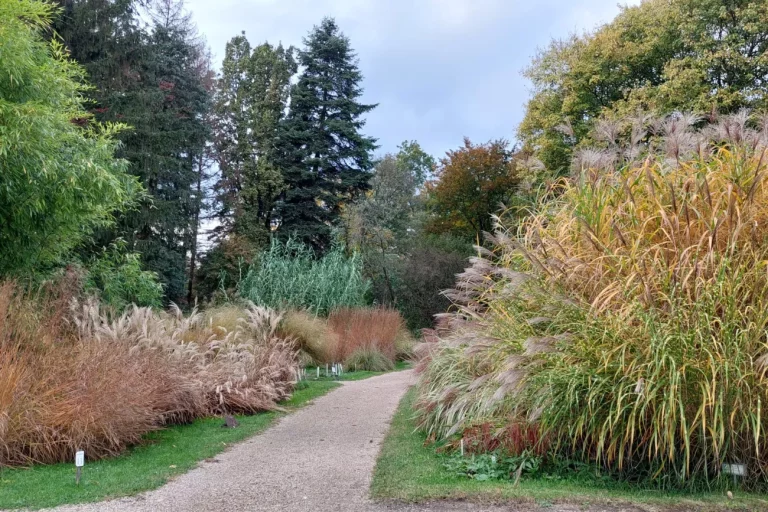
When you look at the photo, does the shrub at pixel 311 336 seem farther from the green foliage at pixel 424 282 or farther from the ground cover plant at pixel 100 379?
the green foliage at pixel 424 282

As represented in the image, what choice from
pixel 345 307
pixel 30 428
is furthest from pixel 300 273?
pixel 30 428

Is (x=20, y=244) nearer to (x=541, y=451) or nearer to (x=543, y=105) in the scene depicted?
(x=541, y=451)

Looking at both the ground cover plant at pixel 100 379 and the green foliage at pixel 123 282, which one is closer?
the ground cover plant at pixel 100 379

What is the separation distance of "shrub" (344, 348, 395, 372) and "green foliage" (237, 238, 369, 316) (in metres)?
2.33

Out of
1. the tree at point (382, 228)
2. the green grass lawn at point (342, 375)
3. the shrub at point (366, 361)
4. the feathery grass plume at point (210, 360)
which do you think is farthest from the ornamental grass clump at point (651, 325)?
the tree at point (382, 228)

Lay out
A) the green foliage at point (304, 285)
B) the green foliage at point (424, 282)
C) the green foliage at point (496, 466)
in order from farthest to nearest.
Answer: the green foliage at point (424, 282), the green foliage at point (304, 285), the green foliage at point (496, 466)

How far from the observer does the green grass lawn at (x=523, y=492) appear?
12.1ft

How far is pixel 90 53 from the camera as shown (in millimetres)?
16156

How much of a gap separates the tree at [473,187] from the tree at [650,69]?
2560 mm

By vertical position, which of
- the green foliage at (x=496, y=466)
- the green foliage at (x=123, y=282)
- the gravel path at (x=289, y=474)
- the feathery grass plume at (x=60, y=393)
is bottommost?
the gravel path at (x=289, y=474)

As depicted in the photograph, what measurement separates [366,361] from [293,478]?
29.2ft

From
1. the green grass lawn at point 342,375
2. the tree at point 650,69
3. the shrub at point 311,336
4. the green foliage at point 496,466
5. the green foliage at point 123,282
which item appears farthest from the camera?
the tree at point 650,69

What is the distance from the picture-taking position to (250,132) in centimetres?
2838

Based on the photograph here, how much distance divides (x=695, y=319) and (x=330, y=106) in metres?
25.1
